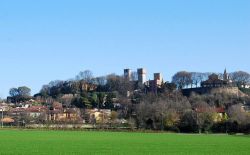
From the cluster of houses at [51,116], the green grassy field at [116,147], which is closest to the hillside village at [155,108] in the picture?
the cluster of houses at [51,116]

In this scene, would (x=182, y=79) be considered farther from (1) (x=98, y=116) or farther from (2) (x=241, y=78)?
(1) (x=98, y=116)

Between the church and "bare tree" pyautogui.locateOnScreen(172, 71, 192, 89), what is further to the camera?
"bare tree" pyautogui.locateOnScreen(172, 71, 192, 89)

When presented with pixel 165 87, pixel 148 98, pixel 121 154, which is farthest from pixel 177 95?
pixel 121 154

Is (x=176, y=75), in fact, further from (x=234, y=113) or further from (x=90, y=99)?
(x=234, y=113)

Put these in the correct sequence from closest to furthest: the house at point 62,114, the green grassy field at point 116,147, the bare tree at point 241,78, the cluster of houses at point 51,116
A: the green grassy field at point 116,147 → the cluster of houses at point 51,116 → the house at point 62,114 → the bare tree at point 241,78

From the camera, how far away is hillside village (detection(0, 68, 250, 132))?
10638 cm

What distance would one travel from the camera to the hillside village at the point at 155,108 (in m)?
106

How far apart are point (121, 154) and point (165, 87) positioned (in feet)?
468

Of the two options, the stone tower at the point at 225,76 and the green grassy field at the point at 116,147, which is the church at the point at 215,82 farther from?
the green grassy field at the point at 116,147

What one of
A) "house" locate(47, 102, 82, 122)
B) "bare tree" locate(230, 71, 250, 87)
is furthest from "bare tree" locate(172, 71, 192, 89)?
"house" locate(47, 102, 82, 122)

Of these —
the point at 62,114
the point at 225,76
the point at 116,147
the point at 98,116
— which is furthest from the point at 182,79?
the point at 116,147

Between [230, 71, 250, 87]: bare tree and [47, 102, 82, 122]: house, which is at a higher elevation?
[230, 71, 250, 87]: bare tree

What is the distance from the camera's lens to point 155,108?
119312mm

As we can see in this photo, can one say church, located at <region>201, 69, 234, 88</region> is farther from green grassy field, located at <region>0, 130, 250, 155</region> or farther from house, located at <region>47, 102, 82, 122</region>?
green grassy field, located at <region>0, 130, 250, 155</region>
